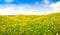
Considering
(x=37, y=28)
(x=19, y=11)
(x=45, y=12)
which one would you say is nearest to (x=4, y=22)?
(x=19, y=11)

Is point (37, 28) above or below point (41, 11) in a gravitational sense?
below

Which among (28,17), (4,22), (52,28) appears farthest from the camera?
(28,17)

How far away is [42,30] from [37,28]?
4.4 inches

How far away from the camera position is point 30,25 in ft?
10.3

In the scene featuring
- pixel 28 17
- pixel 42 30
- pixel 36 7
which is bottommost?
pixel 42 30

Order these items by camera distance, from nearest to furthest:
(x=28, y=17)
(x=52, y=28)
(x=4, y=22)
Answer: (x=52, y=28) → (x=4, y=22) → (x=28, y=17)

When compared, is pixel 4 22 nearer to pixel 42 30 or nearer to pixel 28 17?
pixel 28 17

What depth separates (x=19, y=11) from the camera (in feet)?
11.3

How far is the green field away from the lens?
2.98 m

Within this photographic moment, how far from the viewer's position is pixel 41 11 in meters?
3.48

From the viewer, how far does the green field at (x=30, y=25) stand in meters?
2.98

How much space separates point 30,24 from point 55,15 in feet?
1.84

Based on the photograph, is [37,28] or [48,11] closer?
[37,28]

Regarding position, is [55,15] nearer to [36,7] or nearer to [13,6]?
[36,7]
